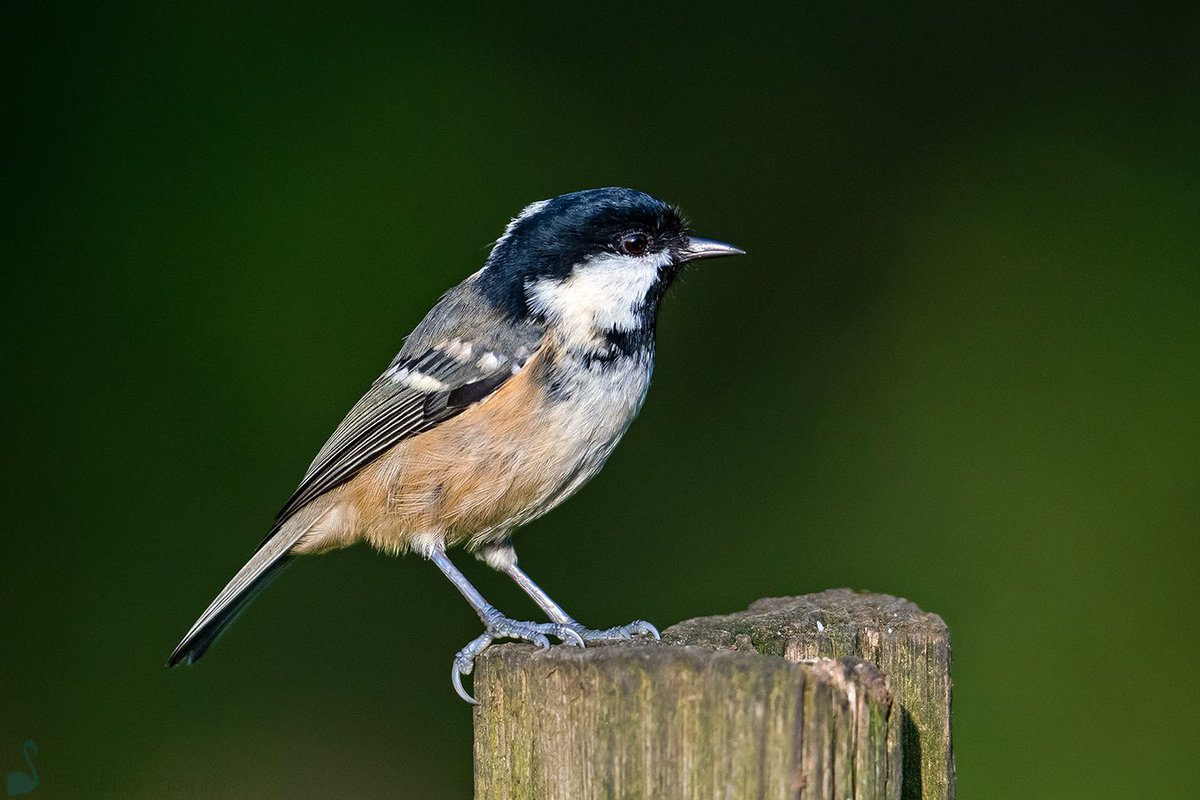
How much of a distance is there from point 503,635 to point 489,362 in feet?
2.08

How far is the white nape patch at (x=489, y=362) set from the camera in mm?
2836

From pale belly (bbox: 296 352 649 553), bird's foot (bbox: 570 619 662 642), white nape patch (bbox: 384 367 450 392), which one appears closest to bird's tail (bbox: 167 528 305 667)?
pale belly (bbox: 296 352 649 553)

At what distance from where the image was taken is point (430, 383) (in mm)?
2932

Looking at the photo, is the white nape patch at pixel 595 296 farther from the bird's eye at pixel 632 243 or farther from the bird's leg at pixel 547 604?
the bird's leg at pixel 547 604

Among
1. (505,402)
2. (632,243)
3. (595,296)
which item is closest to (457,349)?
(505,402)

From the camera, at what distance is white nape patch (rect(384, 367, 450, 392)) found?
2918 millimetres

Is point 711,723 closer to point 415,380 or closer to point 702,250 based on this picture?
point 415,380

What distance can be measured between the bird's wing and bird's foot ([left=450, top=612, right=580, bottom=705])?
0.53m

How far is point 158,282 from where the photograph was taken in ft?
13.2

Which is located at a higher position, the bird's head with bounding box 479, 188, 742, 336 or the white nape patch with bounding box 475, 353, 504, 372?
the bird's head with bounding box 479, 188, 742, 336

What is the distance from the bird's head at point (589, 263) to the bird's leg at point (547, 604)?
679mm

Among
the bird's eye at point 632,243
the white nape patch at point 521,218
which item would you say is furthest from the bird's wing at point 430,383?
the bird's eye at point 632,243

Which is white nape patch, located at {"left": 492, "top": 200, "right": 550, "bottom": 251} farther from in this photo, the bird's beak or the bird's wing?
the bird's beak

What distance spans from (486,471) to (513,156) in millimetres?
1871
